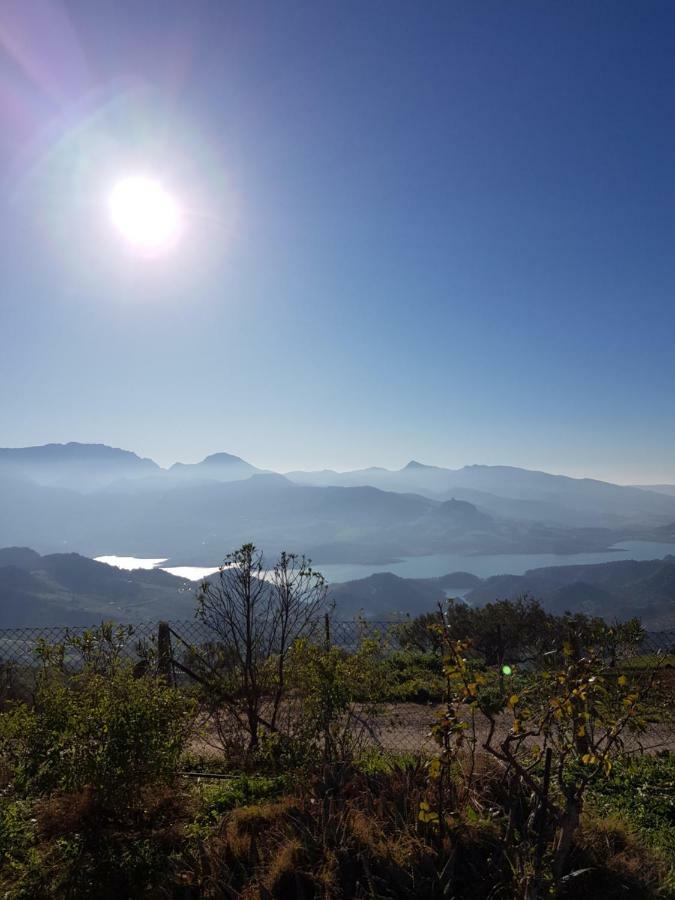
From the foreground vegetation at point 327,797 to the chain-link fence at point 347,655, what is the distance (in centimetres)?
9

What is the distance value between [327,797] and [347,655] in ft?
4.41

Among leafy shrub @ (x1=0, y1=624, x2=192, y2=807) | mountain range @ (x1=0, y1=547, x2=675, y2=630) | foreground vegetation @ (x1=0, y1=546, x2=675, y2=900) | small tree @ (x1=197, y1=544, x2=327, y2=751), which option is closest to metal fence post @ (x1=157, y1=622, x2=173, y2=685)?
small tree @ (x1=197, y1=544, x2=327, y2=751)

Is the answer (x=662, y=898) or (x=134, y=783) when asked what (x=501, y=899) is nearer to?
(x=662, y=898)

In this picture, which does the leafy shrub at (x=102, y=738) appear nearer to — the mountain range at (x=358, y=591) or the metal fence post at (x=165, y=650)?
the metal fence post at (x=165, y=650)

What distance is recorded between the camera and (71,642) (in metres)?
4.96

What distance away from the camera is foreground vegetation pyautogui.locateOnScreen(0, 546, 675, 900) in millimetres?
3094

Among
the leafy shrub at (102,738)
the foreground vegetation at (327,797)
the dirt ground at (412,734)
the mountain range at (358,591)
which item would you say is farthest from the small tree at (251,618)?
the mountain range at (358,591)

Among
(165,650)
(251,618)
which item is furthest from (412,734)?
(165,650)

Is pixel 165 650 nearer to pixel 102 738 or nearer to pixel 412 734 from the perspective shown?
pixel 102 738

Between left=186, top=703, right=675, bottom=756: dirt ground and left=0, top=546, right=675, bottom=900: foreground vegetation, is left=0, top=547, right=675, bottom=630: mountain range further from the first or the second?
left=0, top=546, right=675, bottom=900: foreground vegetation

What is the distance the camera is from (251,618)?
6.37 m

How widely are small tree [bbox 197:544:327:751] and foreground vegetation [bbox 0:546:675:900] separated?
1.86 feet

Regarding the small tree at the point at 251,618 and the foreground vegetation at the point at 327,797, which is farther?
the small tree at the point at 251,618

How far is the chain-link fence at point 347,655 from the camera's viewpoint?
5.22 meters
